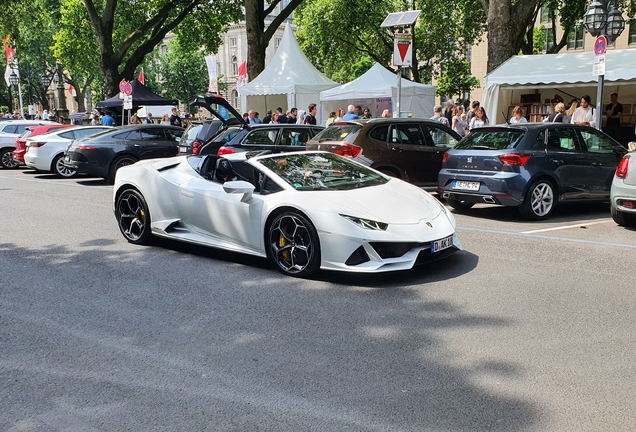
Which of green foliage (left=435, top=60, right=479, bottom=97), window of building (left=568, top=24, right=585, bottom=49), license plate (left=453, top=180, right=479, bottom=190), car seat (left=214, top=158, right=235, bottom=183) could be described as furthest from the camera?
window of building (left=568, top=24, right=585, bottom=49)

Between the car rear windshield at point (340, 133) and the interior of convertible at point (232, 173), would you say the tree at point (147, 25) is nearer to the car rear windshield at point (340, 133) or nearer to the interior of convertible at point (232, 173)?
the car rear windshield at point (340, 133)

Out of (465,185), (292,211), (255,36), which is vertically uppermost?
(255,36)

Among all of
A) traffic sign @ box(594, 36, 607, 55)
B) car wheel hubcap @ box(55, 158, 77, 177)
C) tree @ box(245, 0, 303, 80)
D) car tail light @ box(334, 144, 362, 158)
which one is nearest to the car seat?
car tail light @ box(334, 144, 362, 158)

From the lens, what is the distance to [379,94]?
20969 mm

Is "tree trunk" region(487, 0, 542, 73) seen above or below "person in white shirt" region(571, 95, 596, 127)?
above

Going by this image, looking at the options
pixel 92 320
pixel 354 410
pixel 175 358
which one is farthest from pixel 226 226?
pixel 354 410

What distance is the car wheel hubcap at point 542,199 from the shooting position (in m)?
9.51

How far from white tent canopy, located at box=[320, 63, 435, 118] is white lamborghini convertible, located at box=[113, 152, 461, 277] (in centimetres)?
1429

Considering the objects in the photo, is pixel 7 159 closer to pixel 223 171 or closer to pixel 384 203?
A: pixel 223 171

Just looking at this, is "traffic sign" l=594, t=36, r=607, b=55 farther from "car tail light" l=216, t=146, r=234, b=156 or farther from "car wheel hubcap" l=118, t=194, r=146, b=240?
"car wheel hubcap" l=118, t=194, r=146, b=240

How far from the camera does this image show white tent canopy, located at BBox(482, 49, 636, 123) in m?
15.3

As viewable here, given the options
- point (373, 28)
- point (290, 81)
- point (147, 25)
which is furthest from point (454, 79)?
point (290, 81)

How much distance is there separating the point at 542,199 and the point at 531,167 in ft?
1.95

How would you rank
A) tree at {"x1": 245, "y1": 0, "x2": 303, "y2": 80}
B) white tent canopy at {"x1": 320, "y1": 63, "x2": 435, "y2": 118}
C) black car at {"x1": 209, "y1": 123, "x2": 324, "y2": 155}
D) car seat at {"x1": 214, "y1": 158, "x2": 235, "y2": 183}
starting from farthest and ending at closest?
tree at {"x1": 245, "y1": 0, "x2": 303, "y2": 80}
white tent canopy at {"x1": 320, "y1": 63, "x2": 435, "y2": 118}
black car at {"x1": 209, "y1": 123, "x2": 324, "y2": 155}
car seat at {"x1": 214, "y1": 158, "x2": 235, "y2": 183}
